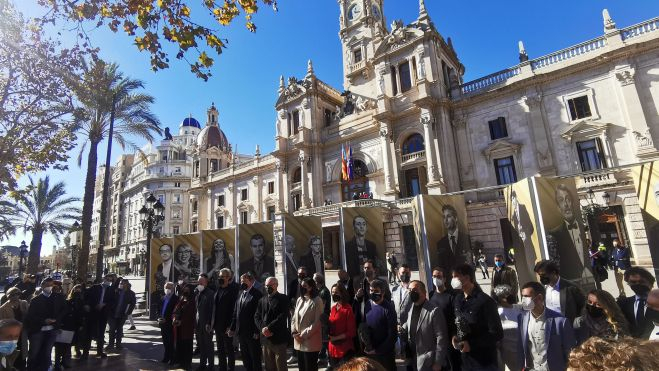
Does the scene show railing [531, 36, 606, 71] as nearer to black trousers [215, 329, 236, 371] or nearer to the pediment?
the pediment

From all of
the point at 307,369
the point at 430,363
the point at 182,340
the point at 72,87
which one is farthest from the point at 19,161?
the point at 430,363

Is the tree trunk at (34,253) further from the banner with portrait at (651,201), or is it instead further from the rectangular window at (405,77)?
the banner with portrait at (651,201)

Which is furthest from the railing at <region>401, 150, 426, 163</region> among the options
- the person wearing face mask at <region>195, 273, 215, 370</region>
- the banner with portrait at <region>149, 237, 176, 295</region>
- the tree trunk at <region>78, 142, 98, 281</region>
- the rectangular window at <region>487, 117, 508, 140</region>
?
the person wearing face mask at <region>195, 273, 215, 370</region>

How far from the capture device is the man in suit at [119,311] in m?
9.37

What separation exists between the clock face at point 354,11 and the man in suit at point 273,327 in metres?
32.4

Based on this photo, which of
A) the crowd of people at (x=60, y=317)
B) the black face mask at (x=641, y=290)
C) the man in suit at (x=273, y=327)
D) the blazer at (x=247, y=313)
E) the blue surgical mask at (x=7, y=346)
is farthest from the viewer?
the crowd of people at (x=60, y=317)

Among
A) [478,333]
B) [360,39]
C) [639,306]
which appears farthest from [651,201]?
[360,39]

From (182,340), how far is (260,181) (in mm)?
29598

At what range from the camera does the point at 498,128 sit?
22625 millimetres

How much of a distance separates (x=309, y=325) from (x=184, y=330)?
334cm

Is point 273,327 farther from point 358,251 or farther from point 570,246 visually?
point 570,246

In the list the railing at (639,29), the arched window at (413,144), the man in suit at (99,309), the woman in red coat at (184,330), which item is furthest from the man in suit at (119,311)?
the railing at (639,29)

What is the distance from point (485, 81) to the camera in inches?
928

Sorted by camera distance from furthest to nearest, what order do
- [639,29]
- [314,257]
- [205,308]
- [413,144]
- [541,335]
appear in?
[413,144]
[639,29]
[314,257]
[205,308]
[541,335]
